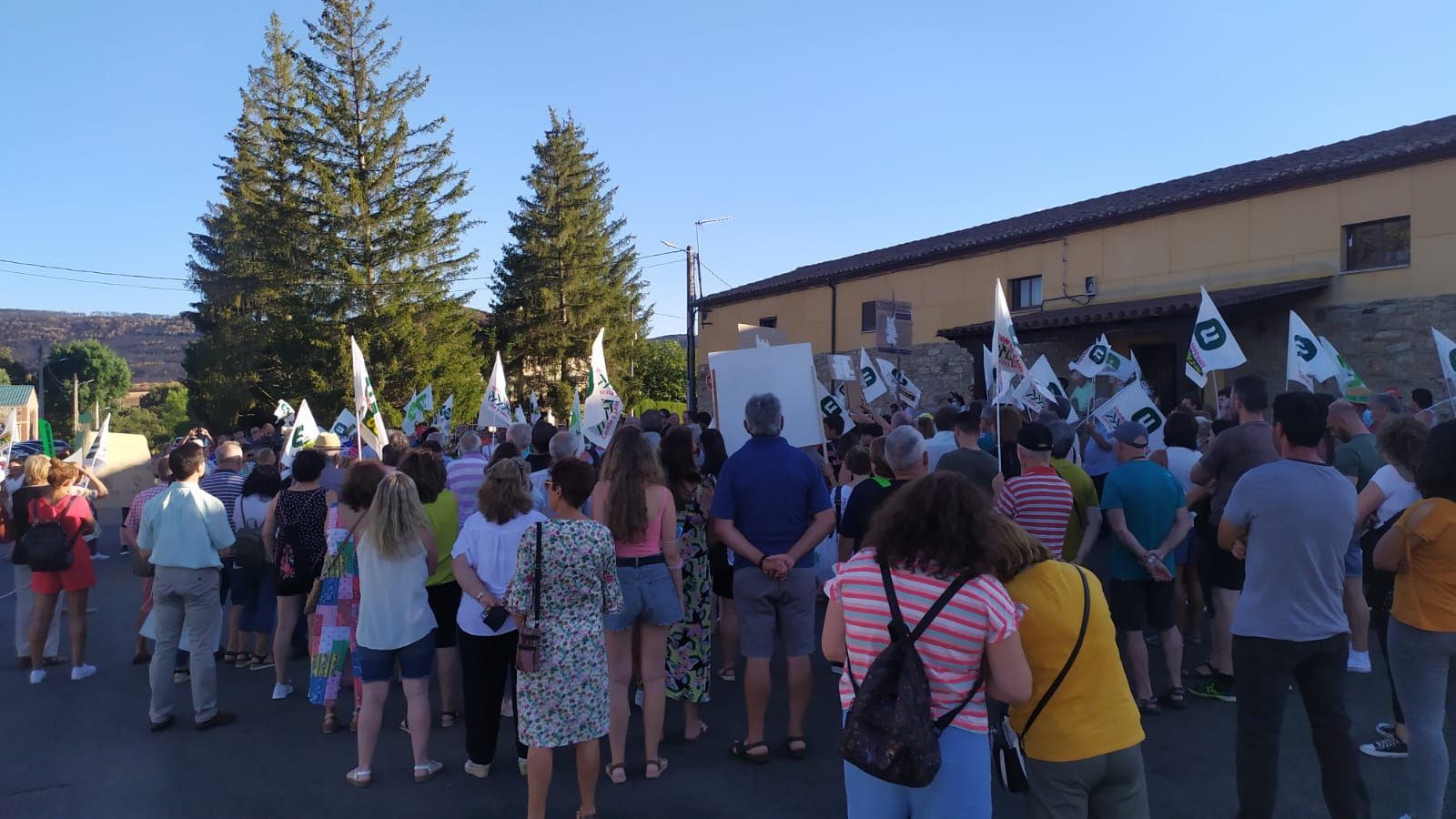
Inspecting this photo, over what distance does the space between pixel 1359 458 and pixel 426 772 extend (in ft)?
22.2

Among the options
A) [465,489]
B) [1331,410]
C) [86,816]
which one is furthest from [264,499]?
[1331,410]

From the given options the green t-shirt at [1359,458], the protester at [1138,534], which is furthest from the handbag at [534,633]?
the green t-shirt at [1359,458]

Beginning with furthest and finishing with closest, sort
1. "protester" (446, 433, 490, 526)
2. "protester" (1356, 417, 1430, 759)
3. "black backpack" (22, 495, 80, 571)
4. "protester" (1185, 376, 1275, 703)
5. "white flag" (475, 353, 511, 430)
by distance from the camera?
"white flag" (475, 353, 511, 430) → "black backpack" (22, 495, 80, 571) → "protester" (446, 433, 490, 526) → "protester" (1185, 376, 1275, 703) → "protester" (1356, 417, 1430, 759)

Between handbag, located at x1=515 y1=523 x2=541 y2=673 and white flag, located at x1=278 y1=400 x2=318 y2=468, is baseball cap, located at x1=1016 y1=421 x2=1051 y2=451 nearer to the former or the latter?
handbag, located at x1=515 y1=523 x2=541 y2=673

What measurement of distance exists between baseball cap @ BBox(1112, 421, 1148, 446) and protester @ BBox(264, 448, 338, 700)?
557cm

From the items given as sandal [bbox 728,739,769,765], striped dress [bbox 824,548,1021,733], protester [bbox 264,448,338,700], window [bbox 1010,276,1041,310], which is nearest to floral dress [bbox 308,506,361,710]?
protester [bbox 264,448,338,700]

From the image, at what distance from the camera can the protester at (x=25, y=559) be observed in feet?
23.6

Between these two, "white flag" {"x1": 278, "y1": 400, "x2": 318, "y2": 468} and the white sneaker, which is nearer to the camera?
the white sneaker

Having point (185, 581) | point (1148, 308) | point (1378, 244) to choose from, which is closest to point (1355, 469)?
point (185, 581)

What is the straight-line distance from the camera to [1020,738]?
2.78m

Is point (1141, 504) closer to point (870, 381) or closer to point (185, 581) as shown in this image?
point (185, 581)

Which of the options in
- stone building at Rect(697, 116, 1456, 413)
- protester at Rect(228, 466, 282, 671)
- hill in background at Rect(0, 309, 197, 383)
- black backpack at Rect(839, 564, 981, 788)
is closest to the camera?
black backpack at Rect(839, 564, 981, 788)

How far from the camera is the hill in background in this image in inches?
4712

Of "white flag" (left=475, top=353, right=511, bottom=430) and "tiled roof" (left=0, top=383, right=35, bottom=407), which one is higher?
"tiled roof" (left=0, top=383, right=35, bottom=407)
